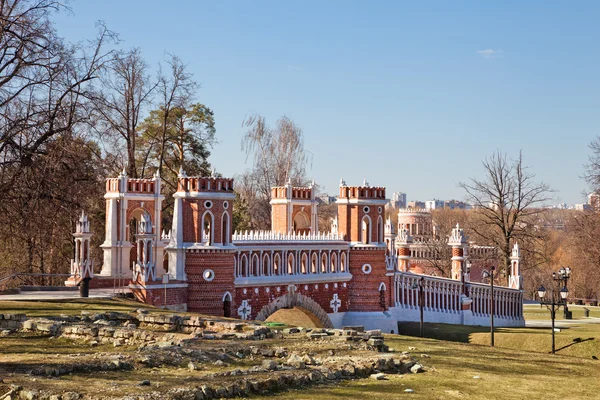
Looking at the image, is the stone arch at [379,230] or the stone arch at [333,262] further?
the stone arch at [379,230]

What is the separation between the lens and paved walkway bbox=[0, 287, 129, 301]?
30.1 metres

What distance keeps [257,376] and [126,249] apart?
23.2 metres

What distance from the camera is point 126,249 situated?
38.0 meters

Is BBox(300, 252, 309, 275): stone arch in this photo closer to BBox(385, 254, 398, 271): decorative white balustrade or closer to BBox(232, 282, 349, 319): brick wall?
BBox(232, 282, 349, 319): brick wall

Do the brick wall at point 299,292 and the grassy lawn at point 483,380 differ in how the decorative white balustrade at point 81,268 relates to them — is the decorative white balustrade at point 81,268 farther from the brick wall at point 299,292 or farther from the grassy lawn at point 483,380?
the grassy lawn at point 483,380

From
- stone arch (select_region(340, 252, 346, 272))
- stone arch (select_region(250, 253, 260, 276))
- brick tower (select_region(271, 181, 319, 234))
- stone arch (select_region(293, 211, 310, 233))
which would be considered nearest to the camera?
stone arch (select_region(250, 253, 260, 276))

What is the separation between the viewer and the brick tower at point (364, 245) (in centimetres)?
4238

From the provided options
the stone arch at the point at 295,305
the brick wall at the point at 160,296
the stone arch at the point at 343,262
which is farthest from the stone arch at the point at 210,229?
the stone arch at the point at 343,262

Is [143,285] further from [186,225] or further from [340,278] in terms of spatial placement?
[340,278]

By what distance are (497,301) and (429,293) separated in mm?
6709

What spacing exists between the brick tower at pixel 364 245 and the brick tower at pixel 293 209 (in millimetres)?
3906

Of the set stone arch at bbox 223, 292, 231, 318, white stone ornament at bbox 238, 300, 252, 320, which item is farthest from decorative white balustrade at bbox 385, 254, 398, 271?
stone arch at bbox 223, 292, 231, 318

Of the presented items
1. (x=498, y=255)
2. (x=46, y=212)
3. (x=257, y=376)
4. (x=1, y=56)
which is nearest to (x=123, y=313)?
(x=46, y=212)

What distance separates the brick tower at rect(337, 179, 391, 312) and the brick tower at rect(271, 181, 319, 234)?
391 cm
